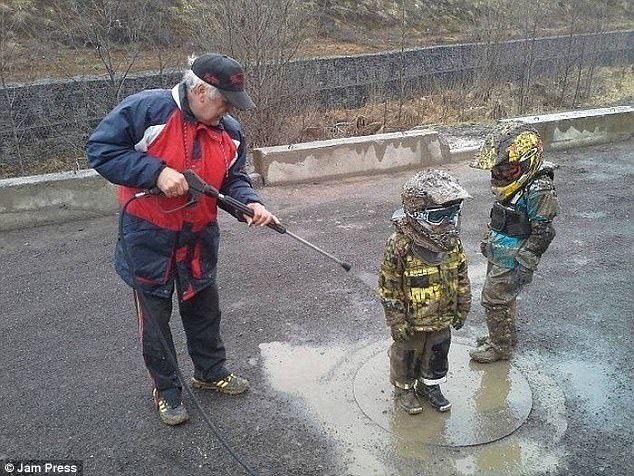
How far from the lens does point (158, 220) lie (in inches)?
122

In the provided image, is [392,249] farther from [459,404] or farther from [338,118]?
[338,118]

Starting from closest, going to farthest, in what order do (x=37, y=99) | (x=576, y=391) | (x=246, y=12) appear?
(x=576, y=391), (x=246, y=12), (x=37, y=99)

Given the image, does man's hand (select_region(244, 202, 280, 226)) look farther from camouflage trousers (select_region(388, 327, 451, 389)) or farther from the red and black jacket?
camouflage trousers (select_region(388, 327, 451, 389))

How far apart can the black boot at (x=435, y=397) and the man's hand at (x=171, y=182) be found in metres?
1.83

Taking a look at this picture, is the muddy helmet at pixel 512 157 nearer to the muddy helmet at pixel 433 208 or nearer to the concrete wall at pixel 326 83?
the muddy helmet at pixel 433 208

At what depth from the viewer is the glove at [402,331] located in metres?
3.22

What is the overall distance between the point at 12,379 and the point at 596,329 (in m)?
4.11

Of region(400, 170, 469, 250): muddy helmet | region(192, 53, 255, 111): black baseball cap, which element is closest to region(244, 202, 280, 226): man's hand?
region(192, 53, 255, 111): black baseball cap

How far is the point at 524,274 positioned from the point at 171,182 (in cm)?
220

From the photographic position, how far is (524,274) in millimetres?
3709

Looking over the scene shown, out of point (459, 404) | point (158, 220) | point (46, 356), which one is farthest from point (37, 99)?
point (459, 404)

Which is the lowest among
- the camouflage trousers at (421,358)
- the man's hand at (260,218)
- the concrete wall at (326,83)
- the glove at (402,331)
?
the concrete wall at (326,83)

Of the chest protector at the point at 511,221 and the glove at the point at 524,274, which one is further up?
the chest protector at the point at 511,221

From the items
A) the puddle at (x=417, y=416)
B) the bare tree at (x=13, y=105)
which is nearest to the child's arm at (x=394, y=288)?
the puddle at (x=417, y=416)
